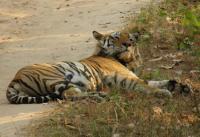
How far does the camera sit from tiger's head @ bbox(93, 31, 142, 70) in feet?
24.7

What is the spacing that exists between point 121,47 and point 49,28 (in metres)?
4.24

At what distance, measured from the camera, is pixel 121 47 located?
754cm

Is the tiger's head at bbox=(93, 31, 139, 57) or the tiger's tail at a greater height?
the tiger's head at bbox=(93, 31, 139, 57)

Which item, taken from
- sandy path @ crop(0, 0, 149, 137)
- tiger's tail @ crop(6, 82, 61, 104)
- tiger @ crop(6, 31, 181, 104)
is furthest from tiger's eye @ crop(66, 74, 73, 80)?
sandy path @ crop(0, 0, 149, 137)

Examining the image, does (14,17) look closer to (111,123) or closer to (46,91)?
(46,91)

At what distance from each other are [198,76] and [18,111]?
218 centimetres

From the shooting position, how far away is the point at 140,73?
7742mm

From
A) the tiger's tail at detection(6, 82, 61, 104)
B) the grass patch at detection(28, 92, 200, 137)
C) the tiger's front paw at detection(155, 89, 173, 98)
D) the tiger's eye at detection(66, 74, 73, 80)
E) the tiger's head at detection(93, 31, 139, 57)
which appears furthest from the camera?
the tiger's head at detection(93, 31, 139, 57)

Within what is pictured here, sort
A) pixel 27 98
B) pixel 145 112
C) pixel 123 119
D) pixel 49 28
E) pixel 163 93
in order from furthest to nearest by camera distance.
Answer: pixel 49 28 < pixel 27 98 < pixel 163 93 < pixel 145 112 < pixel 123 119

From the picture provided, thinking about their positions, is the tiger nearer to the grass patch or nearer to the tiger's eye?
the tiger's eye

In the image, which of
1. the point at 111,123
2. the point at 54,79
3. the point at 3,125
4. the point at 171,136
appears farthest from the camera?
the point at 54,79

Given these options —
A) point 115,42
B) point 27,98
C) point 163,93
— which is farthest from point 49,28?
point 163,93

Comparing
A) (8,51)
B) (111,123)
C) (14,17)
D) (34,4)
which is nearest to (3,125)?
(111,123)

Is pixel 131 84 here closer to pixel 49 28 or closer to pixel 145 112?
pixel 145 112
